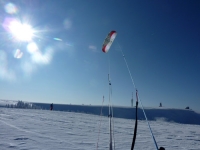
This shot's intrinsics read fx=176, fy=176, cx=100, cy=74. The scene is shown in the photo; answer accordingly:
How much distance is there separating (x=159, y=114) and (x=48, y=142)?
3719cm

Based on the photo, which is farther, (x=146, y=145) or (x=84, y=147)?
(x=146, y=145)

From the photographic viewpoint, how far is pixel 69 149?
5.46 meters

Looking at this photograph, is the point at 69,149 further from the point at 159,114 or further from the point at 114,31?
the point at 159,114

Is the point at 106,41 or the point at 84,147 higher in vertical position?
the point at 106,41

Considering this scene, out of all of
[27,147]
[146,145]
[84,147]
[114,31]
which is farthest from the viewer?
[114,31]

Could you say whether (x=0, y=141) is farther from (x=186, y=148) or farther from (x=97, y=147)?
(x=186, y=148)

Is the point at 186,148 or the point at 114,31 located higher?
the point at 114,31

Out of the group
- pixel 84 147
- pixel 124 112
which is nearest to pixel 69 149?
pixel 84 147

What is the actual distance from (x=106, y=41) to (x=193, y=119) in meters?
36.9

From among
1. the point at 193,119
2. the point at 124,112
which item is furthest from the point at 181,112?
the point at 124,112

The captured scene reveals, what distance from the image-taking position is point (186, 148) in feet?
22.6

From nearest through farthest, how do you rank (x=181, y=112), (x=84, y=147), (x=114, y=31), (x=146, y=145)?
(x=84, y=147), (x=146, y=145), (x=114, y=31), (x=181, y=112)

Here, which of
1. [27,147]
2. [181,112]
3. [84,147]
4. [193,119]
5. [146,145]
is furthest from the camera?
[181,112]

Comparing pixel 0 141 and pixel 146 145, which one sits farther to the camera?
pixel 146 145
